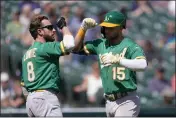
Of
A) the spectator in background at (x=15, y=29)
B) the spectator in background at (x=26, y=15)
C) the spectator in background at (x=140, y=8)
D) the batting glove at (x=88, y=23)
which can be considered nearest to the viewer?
the batting glove at (x=88, y=23)

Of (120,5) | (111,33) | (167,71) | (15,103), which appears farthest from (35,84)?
(120,5)

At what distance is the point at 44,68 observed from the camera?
23.2 ft

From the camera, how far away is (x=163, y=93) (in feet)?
40.1

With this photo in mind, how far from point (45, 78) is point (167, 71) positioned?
21.1ft

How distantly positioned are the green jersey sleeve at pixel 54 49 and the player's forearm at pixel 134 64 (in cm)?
63

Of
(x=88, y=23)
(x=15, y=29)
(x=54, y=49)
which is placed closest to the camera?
(x=54, y=49)

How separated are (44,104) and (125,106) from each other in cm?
85

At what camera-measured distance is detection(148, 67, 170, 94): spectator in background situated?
488 inches

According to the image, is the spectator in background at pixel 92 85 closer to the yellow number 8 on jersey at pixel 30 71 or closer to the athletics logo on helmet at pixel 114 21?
the athletics logo on helmet at pixel 114 21

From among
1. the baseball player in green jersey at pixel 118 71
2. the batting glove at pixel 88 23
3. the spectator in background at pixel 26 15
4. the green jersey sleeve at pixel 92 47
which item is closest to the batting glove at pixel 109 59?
the baseball player in green jersey at pixel 118 71

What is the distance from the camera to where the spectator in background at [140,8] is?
14.3m

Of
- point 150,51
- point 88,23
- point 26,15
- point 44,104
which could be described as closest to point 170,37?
point 150,51

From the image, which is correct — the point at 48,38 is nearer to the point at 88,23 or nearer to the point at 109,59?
the point at 88,23

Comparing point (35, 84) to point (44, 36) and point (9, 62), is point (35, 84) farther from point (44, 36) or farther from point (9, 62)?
point (9, 62)
